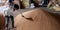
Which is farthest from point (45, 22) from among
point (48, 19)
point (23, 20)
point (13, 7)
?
point (13, 7)

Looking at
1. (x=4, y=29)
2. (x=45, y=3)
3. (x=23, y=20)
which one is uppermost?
(x=45, y=3)

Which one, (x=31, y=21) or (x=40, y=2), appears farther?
(x=40, y=2)

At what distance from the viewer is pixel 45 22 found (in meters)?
1.08

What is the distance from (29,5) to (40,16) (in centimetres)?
82

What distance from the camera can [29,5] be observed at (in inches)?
75.1

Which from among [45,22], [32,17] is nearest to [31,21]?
[32,17]

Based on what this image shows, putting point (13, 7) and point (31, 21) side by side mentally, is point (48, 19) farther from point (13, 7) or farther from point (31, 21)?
point (13, 7)

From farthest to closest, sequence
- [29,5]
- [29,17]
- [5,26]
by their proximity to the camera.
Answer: [29,5] → [5,26] → [29,17]

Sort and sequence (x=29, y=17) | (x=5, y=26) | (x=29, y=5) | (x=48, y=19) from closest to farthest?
1. (x=48, y=19)
2. (x=29, y=17)
3. (x=5, y=26)
4. (x=29, y=5)

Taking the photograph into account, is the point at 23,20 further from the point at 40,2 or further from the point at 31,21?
the point at 40,2

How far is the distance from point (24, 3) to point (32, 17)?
2.72ft

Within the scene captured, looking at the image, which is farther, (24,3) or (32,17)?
(24,3)

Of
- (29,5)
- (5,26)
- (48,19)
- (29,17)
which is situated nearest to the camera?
(48,19)

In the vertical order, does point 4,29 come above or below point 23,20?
below
